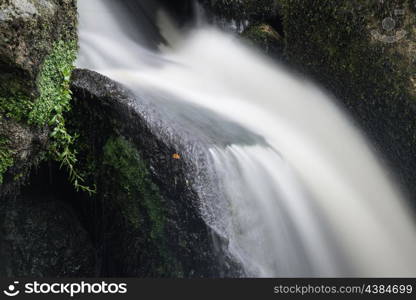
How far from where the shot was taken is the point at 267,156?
13.0ft

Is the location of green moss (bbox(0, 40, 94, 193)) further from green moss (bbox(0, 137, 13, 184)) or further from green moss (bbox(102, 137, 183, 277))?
green moss (bbox(102, 137, 183, 277))

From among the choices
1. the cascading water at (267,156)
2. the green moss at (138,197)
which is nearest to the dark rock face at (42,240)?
the green moss at (138,197)

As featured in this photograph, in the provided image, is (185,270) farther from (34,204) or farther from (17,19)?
(17,19)

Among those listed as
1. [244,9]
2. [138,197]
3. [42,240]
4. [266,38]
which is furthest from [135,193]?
[244,9]

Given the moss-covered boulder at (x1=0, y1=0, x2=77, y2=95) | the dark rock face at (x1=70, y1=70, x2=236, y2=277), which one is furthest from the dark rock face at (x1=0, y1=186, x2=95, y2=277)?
the moss-covered boulder at (x1=0, y1=0, x2=77, y2=95)

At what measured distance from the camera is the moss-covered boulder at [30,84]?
276cm

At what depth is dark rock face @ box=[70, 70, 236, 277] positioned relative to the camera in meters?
2.91

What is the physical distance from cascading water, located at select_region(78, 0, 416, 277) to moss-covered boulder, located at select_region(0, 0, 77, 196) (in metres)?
0.79

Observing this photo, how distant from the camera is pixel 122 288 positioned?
2752mm

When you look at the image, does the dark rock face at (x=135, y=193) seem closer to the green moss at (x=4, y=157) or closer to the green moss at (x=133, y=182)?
the green moss at (x=133, y=182)

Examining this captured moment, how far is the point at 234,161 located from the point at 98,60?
102 inches

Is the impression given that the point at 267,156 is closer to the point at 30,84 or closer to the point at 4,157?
the point at 30,84

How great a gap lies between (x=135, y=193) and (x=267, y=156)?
142cm

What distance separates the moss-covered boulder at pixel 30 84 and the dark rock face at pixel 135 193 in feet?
0.69
